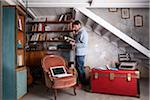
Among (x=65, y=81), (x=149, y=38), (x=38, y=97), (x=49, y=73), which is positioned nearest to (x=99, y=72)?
(x=65, y=81)

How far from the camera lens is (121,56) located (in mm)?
5148

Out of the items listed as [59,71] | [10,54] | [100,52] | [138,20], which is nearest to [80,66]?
[59,71]

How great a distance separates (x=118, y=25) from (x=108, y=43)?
1040 mm

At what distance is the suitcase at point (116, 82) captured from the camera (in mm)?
3322

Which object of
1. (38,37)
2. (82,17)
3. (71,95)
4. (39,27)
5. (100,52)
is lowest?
(71,95)

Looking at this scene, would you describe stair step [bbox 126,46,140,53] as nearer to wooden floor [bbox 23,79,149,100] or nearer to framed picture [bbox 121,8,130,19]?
framed picture [bbox 121,8,130,19]

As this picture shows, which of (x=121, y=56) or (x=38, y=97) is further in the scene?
(x=121, y=56)

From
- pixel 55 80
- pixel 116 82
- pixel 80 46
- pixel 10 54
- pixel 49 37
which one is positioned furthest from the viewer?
pixel 49 37

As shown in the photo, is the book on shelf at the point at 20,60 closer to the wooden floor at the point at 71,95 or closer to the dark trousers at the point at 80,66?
the wooden floor at the point at 71,95

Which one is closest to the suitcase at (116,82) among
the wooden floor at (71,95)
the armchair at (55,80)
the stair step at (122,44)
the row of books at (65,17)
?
the wooden floor at (71,95)

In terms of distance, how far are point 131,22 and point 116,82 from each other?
1767mm

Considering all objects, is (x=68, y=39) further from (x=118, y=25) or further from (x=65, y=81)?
A: (x=65, y=81)

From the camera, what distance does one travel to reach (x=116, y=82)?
343cm

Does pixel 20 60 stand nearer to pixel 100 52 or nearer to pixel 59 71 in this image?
pixel 59 71
